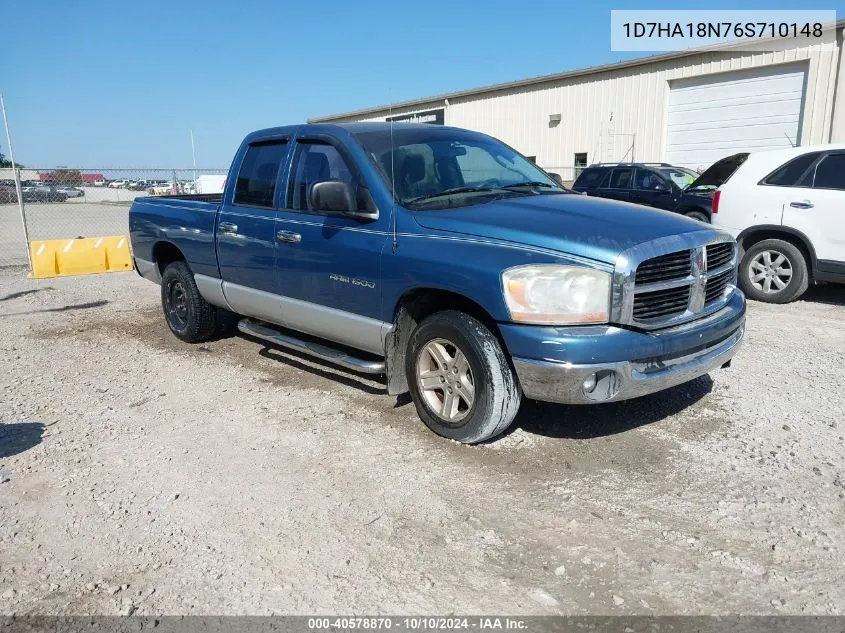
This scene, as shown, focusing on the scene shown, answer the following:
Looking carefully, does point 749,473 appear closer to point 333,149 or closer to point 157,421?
point 333,149

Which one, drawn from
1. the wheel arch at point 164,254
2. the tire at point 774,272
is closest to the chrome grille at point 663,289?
the wheel arch at point 164,254

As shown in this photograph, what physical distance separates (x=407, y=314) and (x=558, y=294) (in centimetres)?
115

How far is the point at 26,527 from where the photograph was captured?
10.8ft

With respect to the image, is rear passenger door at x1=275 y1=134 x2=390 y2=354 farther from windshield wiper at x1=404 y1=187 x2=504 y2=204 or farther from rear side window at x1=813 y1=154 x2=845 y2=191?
rear side window at x1=813 y1=154 x2=845 y2=191

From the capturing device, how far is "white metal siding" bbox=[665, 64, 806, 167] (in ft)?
53.9

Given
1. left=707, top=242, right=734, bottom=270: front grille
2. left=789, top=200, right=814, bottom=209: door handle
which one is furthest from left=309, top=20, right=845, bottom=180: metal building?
left=707, top=242, right=734, bottom=270: front grille

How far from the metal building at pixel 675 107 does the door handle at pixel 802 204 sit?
9.67 metres

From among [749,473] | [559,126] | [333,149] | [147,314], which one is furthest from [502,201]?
[559,126]

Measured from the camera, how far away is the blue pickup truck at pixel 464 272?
3496 millimetres

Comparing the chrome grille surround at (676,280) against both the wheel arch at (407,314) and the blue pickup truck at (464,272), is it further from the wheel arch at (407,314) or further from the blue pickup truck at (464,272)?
the wheel arch at (407,314)

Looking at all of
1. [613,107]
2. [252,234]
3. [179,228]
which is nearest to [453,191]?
[252,234]

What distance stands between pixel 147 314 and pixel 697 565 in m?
7.04

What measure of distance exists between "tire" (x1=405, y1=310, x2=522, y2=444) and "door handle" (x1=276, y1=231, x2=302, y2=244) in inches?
50.2

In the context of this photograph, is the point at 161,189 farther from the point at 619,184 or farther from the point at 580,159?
the point at 580,159
